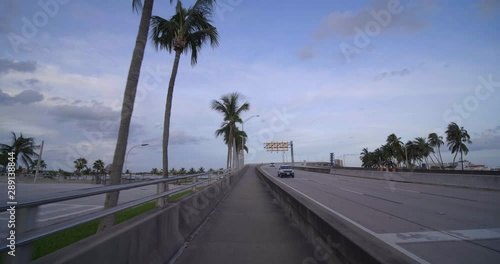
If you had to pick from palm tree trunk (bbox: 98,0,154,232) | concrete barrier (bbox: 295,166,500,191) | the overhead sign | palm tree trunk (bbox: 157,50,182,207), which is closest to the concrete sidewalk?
palm tree trunk (bbox: 98,0,154,232)

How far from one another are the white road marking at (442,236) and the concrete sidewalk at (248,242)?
6.38 feet

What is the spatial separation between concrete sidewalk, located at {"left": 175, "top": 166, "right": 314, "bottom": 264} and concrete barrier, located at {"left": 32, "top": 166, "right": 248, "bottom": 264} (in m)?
0.42

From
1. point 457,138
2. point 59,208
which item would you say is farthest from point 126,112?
point 457,138

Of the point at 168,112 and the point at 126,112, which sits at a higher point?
the point at 168,112

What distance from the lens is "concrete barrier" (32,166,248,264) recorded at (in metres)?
3.28

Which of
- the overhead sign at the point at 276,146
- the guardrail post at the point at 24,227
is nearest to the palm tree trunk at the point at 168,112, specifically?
the guardrail post at the point at 24,227

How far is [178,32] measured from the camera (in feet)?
53.2

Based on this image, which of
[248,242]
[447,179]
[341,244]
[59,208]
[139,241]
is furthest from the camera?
[447,179]

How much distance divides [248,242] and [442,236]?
441 centimetres

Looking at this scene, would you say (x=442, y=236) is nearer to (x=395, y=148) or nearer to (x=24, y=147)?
(x=24, y=147)

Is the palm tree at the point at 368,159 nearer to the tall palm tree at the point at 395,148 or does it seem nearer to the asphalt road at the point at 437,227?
the tall palm tree at the point at 395,148

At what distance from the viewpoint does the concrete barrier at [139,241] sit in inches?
129

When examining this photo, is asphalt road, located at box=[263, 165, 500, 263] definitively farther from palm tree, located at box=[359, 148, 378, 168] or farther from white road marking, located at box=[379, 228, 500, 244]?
palm tree, located at box=[359, 148, 378, 168]

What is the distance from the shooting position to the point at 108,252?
3.78 metres
